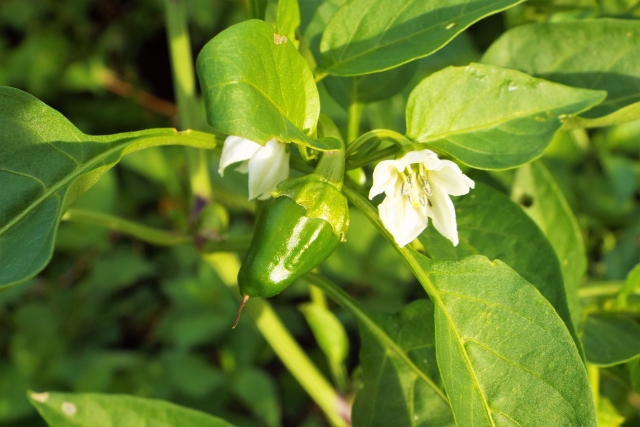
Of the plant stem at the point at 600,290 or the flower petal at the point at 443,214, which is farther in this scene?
the plant stem at the point at 600,290

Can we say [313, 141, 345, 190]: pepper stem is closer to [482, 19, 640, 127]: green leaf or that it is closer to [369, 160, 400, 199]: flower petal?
[369, 160, 400, 199]: flower petal

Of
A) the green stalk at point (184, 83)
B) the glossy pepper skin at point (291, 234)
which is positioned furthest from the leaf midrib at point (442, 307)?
the green stalk at point (184, 83)

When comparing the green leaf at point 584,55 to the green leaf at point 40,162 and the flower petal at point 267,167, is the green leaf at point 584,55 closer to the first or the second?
the flower petal at point 267,167

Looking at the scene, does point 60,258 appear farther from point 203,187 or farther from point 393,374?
point 393,374

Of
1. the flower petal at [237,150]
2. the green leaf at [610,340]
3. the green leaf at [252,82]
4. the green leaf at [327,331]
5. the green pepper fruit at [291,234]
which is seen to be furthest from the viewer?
the green leaf at [327,331]

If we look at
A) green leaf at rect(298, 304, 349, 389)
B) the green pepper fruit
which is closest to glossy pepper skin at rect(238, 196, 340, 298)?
the green pepper fruit

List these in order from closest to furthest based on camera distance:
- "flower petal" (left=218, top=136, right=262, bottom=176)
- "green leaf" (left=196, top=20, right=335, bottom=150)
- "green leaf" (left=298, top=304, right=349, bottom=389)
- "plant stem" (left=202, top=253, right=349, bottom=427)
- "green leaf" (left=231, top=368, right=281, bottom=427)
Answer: "green leaf" (left=196, top=20, right=335, bottom=150)
"flower petal" (left=218, top=136, right=262, bottom=176)
"plant stem" (left=202, top=253, right=349, bottom=427)
"green leaf" (left=298, top=304, right=349, bottom=389)
"green leaf" (left=231, top=368, right=281, bottom=427)
